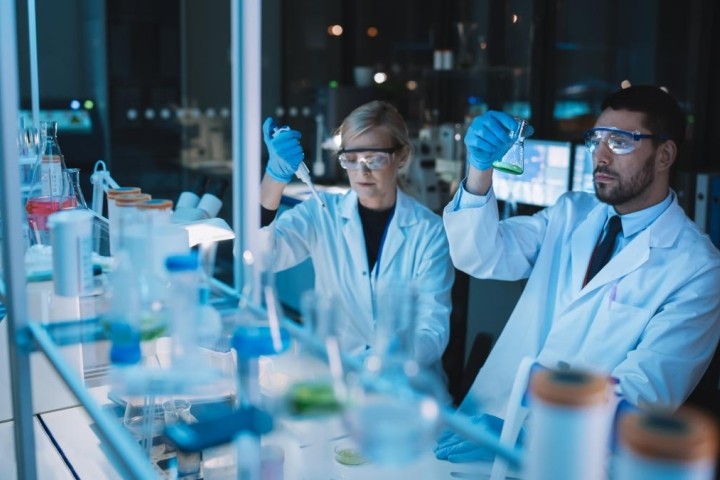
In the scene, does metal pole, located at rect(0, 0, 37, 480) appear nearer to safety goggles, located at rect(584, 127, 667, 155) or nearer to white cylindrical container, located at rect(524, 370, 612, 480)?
white cylindrical container, located at rect(524, 370, 612, 480)

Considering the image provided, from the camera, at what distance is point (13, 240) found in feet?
4.43

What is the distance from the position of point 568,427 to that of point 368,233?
5.83 feet

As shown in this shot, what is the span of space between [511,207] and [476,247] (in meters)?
1.83

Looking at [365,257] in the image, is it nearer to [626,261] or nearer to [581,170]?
[626,261]

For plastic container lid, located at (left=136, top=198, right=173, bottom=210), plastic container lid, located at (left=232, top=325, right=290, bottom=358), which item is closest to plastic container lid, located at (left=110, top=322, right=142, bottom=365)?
plastic container lid, located at (left=232, top=325, right=290, bottom=358)

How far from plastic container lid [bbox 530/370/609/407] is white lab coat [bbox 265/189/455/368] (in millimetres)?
1408

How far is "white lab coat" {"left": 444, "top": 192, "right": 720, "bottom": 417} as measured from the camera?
70.7 inches

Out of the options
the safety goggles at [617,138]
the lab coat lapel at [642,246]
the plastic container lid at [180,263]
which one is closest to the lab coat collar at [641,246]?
the lab coat lapel at [642,246]

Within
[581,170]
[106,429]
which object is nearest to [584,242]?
[106,429]

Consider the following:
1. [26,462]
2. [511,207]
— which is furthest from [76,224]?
[511,207]

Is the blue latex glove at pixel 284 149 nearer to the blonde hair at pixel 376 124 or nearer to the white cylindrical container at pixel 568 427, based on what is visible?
the blonde hair at pixel 376 124

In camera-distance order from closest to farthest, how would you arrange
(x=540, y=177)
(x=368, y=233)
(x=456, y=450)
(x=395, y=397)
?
(x=395, y=397), (x=456, y=450), (x=368, y=233), (x=540, y=177)

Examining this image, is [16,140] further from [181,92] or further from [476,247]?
[181,92]

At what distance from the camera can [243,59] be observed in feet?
3.75
